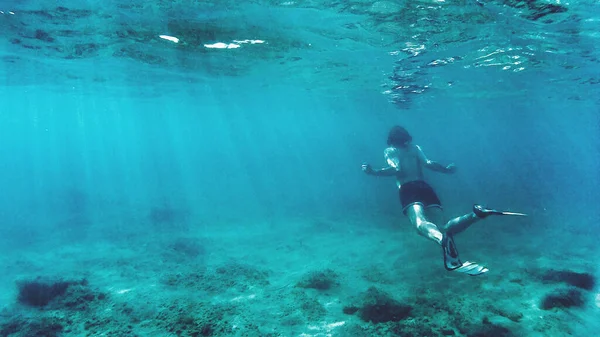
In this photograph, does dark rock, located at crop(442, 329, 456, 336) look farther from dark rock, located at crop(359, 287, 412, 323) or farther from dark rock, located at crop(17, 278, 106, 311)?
dark rock, located at crop(17, 278, 106, 311)

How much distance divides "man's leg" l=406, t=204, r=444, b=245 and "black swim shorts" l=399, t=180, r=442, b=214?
0.24 metres

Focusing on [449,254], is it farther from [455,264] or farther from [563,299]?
[563,299]

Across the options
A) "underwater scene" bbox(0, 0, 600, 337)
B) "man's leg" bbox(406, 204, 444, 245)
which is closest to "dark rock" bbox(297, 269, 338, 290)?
"underwater scene" bbox(0, 0, 600, 337)

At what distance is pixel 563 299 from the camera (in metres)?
9.12

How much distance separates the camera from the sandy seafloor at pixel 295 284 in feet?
26.4

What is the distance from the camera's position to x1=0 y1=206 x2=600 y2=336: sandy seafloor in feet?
26.4

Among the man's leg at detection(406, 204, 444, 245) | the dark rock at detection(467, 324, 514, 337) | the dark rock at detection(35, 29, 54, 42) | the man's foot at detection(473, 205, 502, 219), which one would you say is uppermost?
the dark rock at detection(35, 29, 54, 42)

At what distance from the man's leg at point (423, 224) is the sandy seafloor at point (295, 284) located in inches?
84.2

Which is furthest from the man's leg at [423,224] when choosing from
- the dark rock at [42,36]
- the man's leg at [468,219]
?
the dark rock at [42,36]

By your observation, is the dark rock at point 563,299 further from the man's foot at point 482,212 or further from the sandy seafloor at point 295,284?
the man's foot at point 482,212

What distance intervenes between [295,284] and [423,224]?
4.69 m

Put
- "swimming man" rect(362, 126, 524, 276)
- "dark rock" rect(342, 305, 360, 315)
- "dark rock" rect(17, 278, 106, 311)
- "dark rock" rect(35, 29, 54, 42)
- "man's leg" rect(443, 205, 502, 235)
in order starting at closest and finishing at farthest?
"man's leg" rect(443, 205, 502, 235), "swimming man" rect(362, 126, 524, 276), "dark rock" rect(342, 305, 360, 315), "dark rock" rect(17, 278, 106, 311), "dark rock" rect(35, 29, 54, 42)

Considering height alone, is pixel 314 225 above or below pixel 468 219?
below

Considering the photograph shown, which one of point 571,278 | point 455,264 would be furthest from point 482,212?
point 571,278
